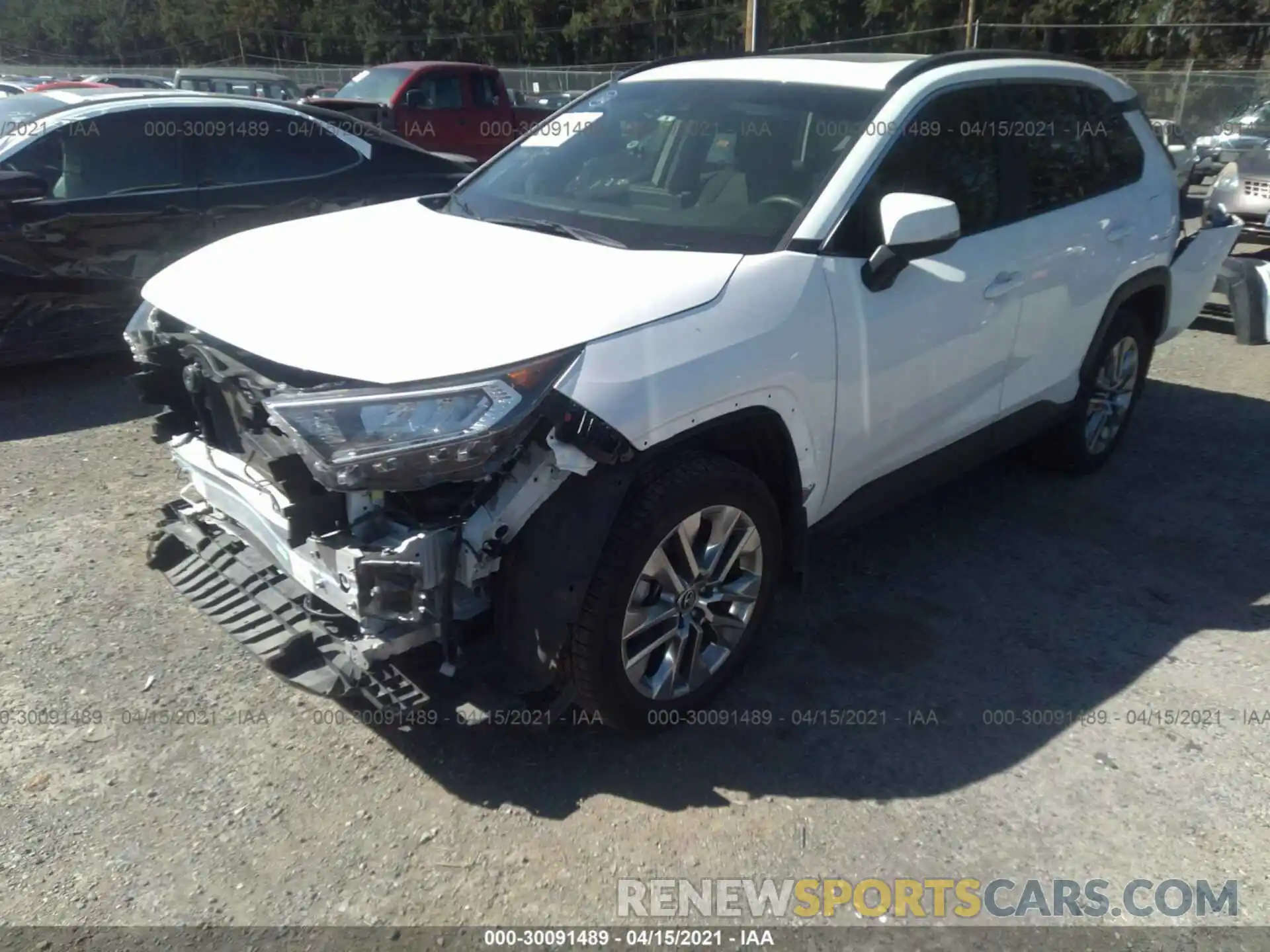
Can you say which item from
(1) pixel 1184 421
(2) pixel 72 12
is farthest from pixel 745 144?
(2) pixel 72 12

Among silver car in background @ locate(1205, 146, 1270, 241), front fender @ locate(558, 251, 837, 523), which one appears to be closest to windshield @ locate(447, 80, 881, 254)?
front fender @ locate(558, 251, 837, 523)

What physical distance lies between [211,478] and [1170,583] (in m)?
3.68

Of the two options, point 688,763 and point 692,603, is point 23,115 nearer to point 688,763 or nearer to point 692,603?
point 692,603

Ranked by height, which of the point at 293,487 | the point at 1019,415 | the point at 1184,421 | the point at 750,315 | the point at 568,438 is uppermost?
the point at 750,315

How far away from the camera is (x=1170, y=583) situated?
430 centimetres

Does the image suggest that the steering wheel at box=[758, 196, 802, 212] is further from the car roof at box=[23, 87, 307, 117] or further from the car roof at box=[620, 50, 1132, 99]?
the car roof at box=[23, 87, 307, 117]

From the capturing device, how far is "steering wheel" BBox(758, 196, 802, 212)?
11.2 feet

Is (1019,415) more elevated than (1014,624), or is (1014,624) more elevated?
(1019,415)

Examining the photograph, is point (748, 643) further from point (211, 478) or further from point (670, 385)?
point (211, 478)

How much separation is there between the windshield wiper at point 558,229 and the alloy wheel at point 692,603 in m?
0.98

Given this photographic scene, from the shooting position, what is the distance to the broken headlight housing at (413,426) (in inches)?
101

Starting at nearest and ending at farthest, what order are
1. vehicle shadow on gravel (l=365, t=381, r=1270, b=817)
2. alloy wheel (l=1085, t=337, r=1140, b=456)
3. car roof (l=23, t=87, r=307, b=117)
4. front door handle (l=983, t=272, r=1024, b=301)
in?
vehicle shadow on gravel (l=365, t=381, r=1270, b=817)
front door handle (l=983, t=272, r=1024, b=301)
alloy wheel (l=1085, t=337, r=1140, b=456)
car roof (l=23, t=87, r=307, b=117)

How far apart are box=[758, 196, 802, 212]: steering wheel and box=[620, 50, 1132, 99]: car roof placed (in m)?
0.59

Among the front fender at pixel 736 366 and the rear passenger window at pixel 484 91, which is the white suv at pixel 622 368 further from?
the rear passenger window at pixel 484 91
